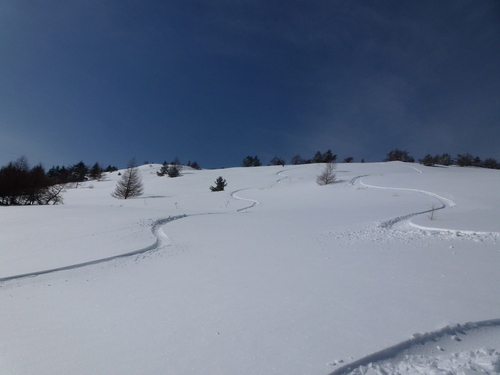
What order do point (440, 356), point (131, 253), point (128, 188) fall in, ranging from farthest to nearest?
point (128, 188) → point (131, 253) → point (440, 356)

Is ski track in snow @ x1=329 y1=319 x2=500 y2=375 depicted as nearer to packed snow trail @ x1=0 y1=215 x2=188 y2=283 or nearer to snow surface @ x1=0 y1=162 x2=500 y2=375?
snow surface @ x1=0 y1=162 x2=500 y2=375

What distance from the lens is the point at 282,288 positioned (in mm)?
2912

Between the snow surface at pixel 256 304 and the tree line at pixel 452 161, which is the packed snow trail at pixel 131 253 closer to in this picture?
the snow surface at pixel 256 304

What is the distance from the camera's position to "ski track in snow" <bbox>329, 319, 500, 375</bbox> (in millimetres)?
1664

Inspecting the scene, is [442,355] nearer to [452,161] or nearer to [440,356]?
[440,356]

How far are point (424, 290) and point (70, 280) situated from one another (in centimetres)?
455

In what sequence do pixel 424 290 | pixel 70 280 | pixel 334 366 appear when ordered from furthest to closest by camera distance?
pixel 70 280 < pixel 424 290 < pixel 334 366

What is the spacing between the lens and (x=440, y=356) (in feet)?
5.83

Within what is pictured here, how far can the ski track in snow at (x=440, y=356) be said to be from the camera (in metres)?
1.66

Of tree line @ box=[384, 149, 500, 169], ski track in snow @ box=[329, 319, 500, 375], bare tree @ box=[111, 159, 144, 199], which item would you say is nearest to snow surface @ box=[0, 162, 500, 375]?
ski track in snow @ box=[329, 319, 500, 375]

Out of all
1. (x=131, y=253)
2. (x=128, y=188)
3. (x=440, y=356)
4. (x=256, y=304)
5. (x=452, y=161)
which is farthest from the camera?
(x=452, y=161)

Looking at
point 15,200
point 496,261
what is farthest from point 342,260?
point 15,200

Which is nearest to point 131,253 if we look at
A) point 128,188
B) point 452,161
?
point 128,188

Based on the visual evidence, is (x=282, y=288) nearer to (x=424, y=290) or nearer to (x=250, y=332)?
(x=250, y=332)
